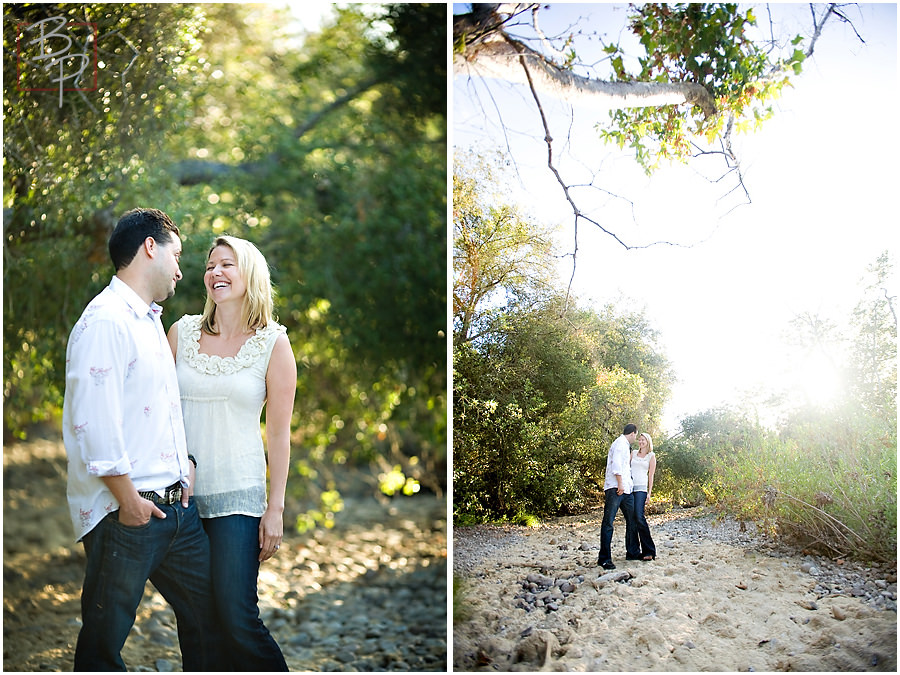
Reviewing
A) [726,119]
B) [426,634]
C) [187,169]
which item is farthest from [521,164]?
[426,634]

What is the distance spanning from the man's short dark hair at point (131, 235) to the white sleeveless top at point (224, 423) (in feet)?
1.09

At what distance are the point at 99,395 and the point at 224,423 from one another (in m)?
0.34

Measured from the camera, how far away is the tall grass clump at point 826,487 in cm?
239

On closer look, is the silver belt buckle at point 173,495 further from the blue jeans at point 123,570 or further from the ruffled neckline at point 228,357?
the ruffled neckline at point 228,357

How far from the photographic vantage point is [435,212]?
3875mm

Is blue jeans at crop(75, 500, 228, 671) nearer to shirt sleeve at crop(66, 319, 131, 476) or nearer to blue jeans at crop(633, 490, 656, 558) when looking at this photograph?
shirt sleeve at crop(66, 319, 131, 476)

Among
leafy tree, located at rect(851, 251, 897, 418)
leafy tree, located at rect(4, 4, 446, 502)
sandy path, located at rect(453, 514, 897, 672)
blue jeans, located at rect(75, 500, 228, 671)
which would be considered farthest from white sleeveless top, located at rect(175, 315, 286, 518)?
leafy tree, located at rect(851, 251, 897, 418)

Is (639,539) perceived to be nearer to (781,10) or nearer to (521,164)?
(521,164)

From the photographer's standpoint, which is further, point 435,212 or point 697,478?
point 435,212

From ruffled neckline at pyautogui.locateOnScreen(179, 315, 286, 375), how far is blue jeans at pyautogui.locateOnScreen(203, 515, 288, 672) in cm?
42

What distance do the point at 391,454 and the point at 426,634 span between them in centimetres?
119

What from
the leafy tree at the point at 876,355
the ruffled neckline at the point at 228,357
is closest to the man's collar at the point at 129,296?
the ruffled neckline at the point at 228,357

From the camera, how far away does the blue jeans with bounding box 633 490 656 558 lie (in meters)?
2.44

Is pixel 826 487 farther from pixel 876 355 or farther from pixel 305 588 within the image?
pixel 305 588
